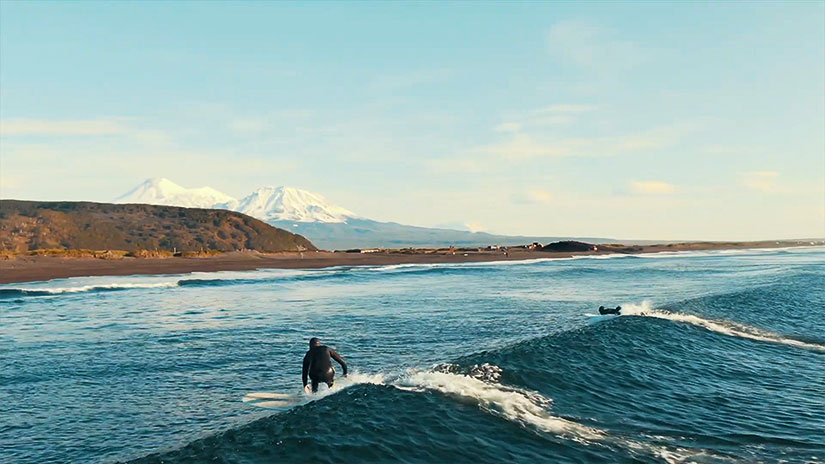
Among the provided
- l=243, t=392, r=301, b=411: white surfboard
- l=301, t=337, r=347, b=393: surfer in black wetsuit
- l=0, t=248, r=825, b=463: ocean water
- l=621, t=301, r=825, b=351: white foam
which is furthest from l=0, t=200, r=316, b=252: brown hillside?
l=301, t=337, r=347, b=393: surfer in black wetsuit

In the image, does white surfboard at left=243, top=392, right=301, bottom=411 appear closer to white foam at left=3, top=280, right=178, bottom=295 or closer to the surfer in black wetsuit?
the surfer in black wetsuit

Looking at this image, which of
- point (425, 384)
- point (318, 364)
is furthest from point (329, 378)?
point (425, 384)

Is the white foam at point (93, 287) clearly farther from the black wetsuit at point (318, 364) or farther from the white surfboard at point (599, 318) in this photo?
the white surfboard at point (599, 318)

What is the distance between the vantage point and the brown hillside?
13288 centimetres

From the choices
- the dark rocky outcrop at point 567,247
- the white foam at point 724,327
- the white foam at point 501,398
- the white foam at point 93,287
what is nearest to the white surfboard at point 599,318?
the white foam at point 724,327

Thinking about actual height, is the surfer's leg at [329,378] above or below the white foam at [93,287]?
below

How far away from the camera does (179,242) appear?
470 feet

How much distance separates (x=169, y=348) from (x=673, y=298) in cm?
3844

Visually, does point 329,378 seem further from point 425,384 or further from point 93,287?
point 93,287

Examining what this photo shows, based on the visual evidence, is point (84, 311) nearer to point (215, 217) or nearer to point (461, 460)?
point (461, 460)

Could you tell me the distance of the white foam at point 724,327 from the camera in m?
27.6

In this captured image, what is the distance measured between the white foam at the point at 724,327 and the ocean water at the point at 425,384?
0.82ft

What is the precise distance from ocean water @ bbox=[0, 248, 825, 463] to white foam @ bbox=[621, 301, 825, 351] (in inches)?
9.8

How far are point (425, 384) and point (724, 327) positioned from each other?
22.2 m
